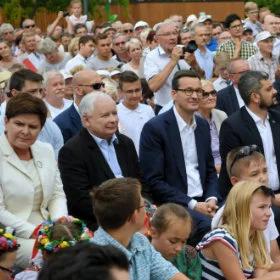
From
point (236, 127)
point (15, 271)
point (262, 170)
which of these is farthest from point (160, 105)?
point (15, 271)

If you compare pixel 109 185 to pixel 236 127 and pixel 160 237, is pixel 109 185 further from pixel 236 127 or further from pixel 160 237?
pixel 236 127

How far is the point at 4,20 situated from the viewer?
922 inches

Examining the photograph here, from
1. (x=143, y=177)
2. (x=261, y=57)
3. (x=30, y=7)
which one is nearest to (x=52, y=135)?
(x=143, y=177)

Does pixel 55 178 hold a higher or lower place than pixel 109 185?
lower

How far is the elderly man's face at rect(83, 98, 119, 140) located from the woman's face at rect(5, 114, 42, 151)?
34.2 inches

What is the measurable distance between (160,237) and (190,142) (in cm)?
204

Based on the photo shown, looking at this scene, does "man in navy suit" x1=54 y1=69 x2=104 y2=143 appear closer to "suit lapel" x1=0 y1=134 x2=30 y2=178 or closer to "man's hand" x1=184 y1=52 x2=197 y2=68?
"suit lapel" x1=0 y1=134 x2=30 y2=178

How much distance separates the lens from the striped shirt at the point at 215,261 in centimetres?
545

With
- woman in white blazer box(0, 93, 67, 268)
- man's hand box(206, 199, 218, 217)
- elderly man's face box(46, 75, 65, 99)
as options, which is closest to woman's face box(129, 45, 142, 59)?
elderly man's face box(46, 75, 65, 99)

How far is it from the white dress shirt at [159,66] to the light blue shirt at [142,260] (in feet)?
18.6

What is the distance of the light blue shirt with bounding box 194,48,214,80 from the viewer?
12.4m

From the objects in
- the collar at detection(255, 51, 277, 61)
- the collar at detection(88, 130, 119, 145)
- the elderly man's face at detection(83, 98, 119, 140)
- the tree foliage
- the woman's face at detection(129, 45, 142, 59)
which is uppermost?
the elderly man's face at detection(83, 98, 119, 140)

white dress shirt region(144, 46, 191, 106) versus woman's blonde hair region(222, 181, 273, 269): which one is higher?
woman's blonde hair region(222, 181, 273, 269)

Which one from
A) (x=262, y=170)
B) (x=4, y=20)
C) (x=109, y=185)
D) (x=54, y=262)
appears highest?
(x=54, y=262)
